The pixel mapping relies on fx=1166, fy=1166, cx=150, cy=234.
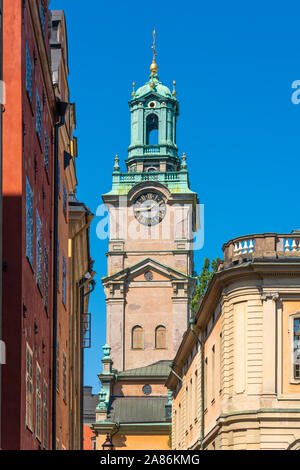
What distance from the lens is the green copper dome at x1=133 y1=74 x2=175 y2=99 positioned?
108 m

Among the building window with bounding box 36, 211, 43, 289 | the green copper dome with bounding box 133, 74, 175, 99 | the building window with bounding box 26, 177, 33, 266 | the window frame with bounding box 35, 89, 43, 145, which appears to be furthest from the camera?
the green copper dome with bounding box 133, 74, 175, 99

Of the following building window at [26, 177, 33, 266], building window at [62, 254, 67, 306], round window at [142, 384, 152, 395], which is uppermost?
round window at [142, 384, 152, 395]

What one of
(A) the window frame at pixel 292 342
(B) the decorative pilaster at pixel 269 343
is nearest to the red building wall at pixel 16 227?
(B) the decorative pilaster at pixel 269 343

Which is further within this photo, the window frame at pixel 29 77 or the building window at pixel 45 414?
the building window at pixel 45 414

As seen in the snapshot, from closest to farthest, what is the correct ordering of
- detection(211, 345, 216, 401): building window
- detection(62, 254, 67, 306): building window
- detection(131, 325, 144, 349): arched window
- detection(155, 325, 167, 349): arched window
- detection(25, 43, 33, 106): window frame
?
detection(25, 43, 33, 106): window frame, detection(62, 254, 67, 306): building window, detection(211, 345, 216, 401): building window, detection(131, 325, 144, 349): arched window, detection(155, 325, 167, 349): arched window

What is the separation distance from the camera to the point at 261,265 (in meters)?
38.1

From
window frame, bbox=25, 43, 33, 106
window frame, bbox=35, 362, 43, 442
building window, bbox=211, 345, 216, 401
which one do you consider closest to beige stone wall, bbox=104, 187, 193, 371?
building window, bbox=211, 345, 216, 401

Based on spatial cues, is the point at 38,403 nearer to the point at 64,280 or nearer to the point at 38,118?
the point at 38,118

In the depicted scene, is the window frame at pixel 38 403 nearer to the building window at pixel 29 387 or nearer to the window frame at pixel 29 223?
the building window at pixel 29 387

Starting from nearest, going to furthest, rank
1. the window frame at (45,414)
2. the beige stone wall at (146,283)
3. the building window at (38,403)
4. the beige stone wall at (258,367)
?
1. the building window at (38,403)
2. the window frame at (45,414)
3. the beige stone wall at (258,367)
4. the beige stone wall at (146,283)

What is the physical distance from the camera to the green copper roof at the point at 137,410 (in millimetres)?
95500

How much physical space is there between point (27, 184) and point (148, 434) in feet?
247

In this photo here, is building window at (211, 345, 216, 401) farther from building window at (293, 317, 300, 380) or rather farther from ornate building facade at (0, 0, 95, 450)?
ornate building facade at (0, 0, 95, 450)
